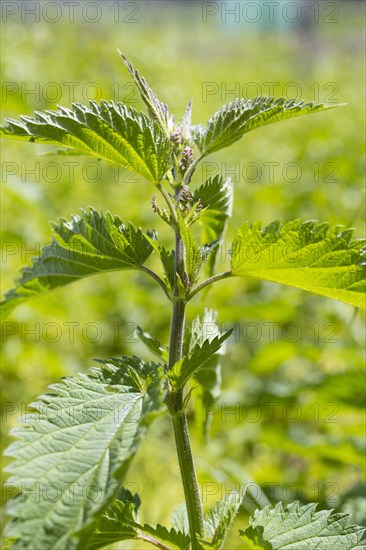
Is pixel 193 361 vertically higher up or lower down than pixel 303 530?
higher up

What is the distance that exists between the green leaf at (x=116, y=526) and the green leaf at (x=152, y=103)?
0.41 metres

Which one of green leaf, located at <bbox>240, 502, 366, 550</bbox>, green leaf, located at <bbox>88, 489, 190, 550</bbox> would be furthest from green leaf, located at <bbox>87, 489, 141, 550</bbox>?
green leaf, located at <bbox>240, 502, 366, 550</bbox>

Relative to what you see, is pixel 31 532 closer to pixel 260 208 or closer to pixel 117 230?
pixel 117 230

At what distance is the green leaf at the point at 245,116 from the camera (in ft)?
2.20

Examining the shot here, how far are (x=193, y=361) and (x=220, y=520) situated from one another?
0.65 ft

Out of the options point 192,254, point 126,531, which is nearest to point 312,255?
point 192,254

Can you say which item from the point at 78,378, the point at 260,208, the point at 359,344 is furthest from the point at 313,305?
the point at 78,378

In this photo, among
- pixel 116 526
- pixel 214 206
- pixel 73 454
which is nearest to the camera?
pixel 73 454

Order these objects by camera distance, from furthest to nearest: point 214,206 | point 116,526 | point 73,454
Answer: point 214,206, point 116,526, point 73,454

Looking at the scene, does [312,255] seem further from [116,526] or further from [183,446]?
[116,526]

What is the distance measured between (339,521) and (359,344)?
128 centimetres

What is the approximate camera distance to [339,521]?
68 cm

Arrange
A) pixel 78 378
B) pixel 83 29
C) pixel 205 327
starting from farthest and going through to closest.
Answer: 1. pixel 83 29
2. pixel 205 327
3. pixel 78 378

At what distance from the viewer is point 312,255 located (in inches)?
26.6
